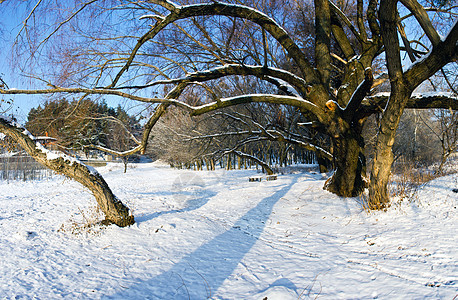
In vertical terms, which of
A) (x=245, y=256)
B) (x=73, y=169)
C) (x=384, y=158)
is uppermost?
(x=384, y=158)

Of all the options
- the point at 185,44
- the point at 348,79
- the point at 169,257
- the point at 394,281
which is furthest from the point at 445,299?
the point at 185,44

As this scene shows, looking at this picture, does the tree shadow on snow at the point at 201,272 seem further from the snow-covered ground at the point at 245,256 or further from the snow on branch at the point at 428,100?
the snow on branch at the point at 428,100

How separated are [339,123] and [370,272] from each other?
12.2 feet

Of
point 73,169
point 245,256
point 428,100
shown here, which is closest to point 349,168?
point 428,100

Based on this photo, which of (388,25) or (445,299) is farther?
(388,25)

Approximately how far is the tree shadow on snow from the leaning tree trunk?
1.79 meters

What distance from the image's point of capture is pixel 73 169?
4.24 metres

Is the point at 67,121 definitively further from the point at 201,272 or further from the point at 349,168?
the point at 349,168

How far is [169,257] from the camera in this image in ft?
11.1

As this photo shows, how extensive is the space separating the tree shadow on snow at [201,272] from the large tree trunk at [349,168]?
→ 3.00 meters

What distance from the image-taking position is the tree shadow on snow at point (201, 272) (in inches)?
98.3

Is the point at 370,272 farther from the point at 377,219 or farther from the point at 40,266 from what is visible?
the point at 40,266

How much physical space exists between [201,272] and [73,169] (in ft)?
9.71

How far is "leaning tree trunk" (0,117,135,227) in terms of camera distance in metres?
4.13
